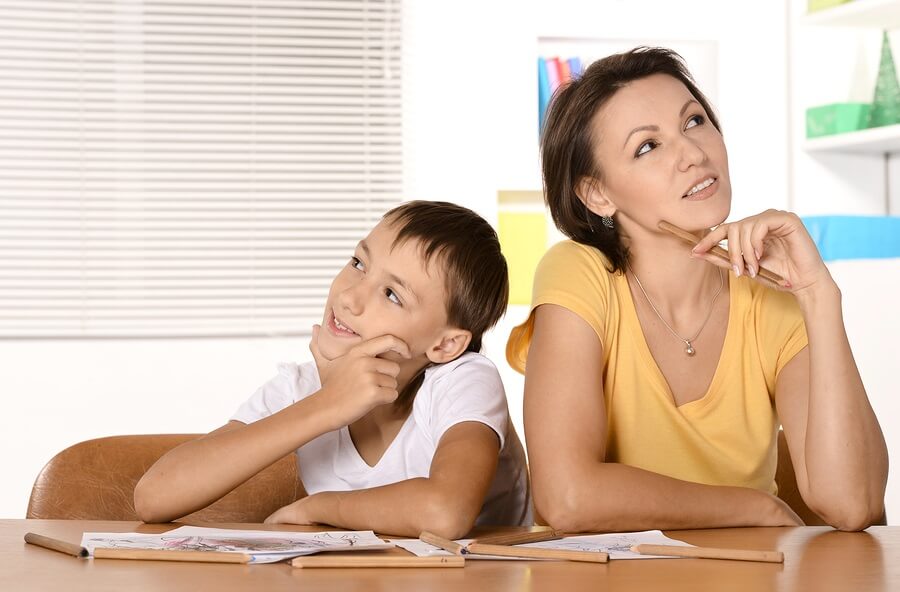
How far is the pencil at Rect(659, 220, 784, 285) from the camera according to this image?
138 centimetres

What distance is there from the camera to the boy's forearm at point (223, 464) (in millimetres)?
1253

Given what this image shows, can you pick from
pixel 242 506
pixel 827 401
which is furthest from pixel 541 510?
pixel 242 506

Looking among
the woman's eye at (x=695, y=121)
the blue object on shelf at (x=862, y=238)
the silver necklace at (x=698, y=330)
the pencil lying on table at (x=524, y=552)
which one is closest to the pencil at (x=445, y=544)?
the pencil lying on table at (x=524, y=552)

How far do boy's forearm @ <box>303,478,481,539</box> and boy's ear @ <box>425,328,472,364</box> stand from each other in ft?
1.18

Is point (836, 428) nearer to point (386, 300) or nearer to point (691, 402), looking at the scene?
point (691, 402)

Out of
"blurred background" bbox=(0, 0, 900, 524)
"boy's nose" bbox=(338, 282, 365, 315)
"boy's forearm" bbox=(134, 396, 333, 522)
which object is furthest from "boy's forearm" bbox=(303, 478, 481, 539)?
"blurred background" bbox=(0, 0, 900, 524)

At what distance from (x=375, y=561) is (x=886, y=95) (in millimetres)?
3032

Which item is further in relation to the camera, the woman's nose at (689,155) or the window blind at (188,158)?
the window blind at (188,158)

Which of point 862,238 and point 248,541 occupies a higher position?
point 862,238

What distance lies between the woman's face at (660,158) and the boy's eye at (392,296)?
0.37 meters

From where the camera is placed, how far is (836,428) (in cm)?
130

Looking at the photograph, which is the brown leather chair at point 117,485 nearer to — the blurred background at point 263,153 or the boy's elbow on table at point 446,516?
the boy's elbow on table at point 446,516

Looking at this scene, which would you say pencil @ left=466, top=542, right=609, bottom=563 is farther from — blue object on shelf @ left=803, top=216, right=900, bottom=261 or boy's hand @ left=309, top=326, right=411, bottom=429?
blue object on shelf @ left=803, top=216, right=900, bottom=261

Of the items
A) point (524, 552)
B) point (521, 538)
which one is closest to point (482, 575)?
point (524, 552)
